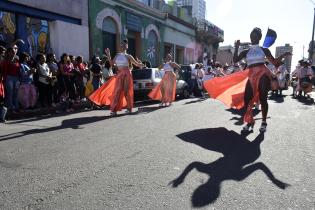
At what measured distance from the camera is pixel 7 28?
14.1 m

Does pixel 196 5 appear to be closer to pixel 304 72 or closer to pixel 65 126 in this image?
pixel 304 72

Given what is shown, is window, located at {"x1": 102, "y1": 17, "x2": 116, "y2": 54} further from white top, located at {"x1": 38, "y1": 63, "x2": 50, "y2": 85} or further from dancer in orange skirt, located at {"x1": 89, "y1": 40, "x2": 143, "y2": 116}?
dancer in orange skirt, located at {"x1": 89, "y1": 40, "x2": 143, "y2": 116}

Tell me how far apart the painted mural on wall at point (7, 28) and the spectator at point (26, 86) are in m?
3.66

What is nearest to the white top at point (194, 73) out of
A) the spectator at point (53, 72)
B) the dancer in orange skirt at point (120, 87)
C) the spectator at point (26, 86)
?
the spectator at point (53, 72)

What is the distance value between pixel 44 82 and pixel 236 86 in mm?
6063

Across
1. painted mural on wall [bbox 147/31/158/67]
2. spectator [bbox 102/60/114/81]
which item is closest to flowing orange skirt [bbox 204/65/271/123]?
spectator [bbox 102/60/114/81]

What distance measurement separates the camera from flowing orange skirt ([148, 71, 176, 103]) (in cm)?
1324

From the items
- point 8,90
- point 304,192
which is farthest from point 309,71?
point 304,192

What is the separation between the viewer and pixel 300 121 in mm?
9078

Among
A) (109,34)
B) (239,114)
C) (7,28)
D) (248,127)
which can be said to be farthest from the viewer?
(109,34)

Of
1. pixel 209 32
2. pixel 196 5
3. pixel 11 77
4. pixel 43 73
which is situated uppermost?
pixel 196 5

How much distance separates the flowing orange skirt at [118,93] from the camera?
33.3 ft

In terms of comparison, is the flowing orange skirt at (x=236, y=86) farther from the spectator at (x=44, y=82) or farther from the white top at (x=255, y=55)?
the spectator at (x=44, y=82)

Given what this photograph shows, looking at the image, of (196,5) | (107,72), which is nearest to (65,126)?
(107,72)
